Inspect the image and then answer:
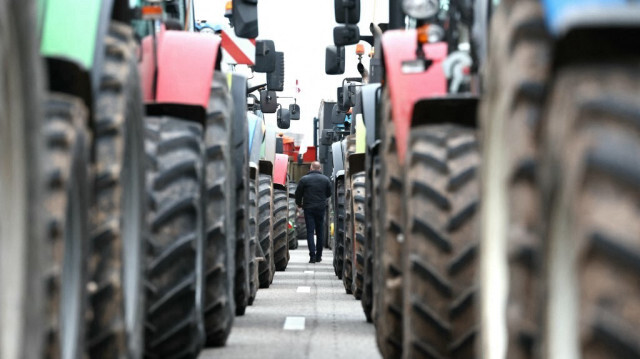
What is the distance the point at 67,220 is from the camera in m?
4.66

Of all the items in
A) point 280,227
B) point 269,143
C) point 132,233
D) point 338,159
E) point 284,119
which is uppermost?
point 132,233

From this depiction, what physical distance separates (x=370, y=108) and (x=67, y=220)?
6166mm

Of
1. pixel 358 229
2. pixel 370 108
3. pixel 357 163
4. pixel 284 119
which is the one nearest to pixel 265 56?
pixel 357 163

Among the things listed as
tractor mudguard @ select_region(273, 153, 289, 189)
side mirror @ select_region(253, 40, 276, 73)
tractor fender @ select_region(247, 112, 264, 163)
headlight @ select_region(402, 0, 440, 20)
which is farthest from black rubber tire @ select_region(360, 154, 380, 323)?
tractor mudguard @ select_region(273, 153, 289, 189)

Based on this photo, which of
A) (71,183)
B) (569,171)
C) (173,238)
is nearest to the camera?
(569,171)

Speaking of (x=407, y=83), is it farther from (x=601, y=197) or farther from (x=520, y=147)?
(x=601, y=197)

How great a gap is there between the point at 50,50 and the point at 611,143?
99.9 inches

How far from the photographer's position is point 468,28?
731cm

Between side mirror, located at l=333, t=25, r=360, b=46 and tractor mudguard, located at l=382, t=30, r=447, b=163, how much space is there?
9.57 ft

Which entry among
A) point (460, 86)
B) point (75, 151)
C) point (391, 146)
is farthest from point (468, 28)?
point (75, 151)

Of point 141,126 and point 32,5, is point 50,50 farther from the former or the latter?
point 32,5

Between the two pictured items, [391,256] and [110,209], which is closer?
[110,209]

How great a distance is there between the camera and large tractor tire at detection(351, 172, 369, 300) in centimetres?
1299

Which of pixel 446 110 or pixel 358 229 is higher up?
pixel 446 110
